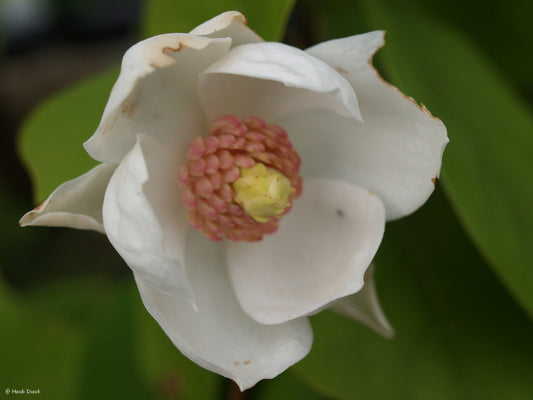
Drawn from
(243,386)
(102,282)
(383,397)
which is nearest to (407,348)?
(383,397)

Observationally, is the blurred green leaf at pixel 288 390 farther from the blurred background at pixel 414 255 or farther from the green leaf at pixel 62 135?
the green leaf at pixel 62 135

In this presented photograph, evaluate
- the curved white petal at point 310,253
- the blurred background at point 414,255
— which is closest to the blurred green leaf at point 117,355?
the blurred background at point 414,255

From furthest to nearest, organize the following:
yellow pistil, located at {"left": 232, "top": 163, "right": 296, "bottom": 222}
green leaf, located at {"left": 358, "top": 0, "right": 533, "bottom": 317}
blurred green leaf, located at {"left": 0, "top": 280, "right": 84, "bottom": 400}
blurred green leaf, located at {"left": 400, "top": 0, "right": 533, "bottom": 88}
Result: blurred green leaf, located at {"left": 0, "top": 280, "right": 84, "bottom": 400}
blurred green leaf, located at {"left": 400, "top": 0, "right": 533, "bottom": 88}
green leaf, located at {"left": 358, "top": 0, "right": 533, "bottom": 317}
yellow pistil, located at {"left": 232, "top": 163, "right": 296, "bottom": 222}

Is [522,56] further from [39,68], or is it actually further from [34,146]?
[39,68]

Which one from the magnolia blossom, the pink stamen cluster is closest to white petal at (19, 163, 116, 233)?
the magnolia blossom

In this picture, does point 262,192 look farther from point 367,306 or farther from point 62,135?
point 62,135

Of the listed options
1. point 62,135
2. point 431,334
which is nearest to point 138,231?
point 62,135

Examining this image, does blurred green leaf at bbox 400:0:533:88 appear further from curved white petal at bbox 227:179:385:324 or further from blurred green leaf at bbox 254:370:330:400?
blurred green leaf at bbox 254:370:330:400
